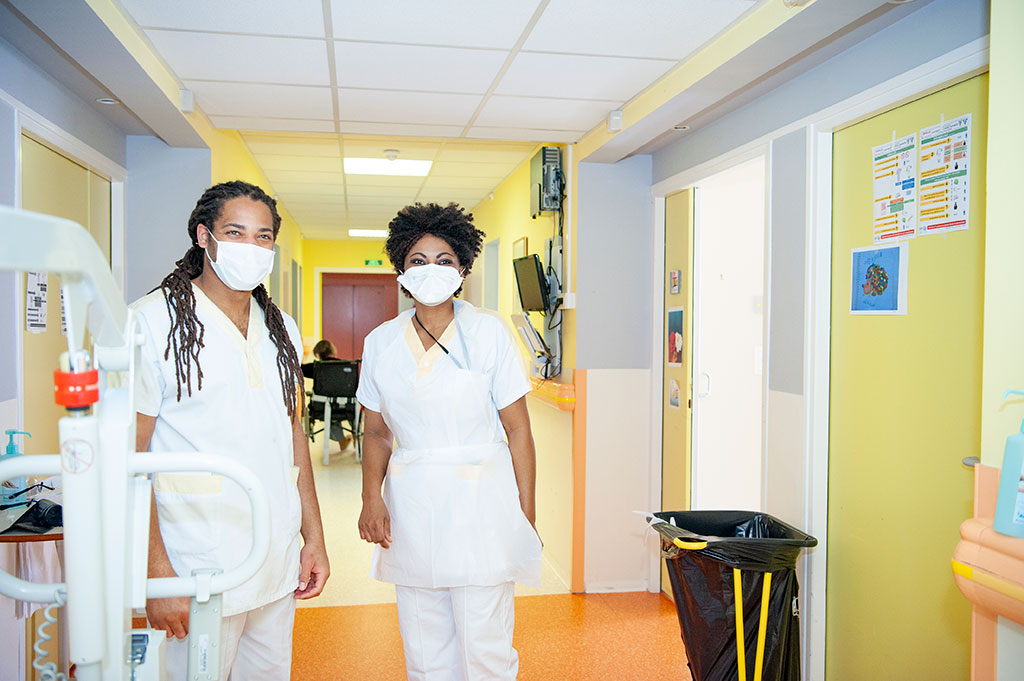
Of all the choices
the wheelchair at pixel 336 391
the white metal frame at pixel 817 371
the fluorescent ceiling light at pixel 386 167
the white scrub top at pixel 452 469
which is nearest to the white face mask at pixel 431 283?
the white scrub top at pixel 452 469

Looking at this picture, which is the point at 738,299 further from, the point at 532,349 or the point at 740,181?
the point at 532,349

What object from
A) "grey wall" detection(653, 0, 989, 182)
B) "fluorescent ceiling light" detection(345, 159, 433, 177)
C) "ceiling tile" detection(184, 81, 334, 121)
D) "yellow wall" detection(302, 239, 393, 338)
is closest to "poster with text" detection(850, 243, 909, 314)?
"grey wall" detection(653, 0, 989, 182)

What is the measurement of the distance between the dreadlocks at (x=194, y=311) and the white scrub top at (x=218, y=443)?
16mm

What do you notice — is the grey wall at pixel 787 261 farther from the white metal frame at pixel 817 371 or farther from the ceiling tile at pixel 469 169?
the ceiling tile at pixel 469 169

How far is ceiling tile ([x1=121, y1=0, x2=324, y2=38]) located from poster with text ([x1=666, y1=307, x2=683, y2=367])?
2.11m

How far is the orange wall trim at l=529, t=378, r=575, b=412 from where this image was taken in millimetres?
3898

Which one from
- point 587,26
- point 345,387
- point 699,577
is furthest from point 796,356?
point 345,387

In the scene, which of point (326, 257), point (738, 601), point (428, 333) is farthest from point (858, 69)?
point (326, 257)

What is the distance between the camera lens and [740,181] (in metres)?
3.56

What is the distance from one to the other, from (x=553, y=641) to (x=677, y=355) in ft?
4.71

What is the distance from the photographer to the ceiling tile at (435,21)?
222 centimetres

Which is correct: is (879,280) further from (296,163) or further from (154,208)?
(296,163)

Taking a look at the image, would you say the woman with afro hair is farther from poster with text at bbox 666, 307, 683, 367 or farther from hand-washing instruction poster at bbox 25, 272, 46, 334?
poster with text at bbox 666, 307, 683, 367

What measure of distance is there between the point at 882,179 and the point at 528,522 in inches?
57.4
